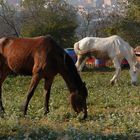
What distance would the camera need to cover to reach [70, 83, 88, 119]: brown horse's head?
10.0m

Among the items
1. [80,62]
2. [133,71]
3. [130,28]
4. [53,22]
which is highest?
[133,71]

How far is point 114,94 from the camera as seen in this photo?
1475cm

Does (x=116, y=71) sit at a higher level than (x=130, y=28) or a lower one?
higher

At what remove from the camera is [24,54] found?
1097cm

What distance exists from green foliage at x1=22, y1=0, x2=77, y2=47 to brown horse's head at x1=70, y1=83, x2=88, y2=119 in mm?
27216

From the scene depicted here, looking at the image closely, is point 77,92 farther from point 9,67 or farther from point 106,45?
point 106,45

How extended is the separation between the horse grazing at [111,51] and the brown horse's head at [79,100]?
30.7ft

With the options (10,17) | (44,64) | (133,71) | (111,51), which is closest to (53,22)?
(10,17)

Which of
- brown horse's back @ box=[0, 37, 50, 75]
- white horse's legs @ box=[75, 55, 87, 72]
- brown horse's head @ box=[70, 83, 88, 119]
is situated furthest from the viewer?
white horse's legs @ box=[75, 55, 87, 72]

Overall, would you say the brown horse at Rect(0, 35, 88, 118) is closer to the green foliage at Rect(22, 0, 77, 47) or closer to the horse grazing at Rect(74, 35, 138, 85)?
the horse grazing at Rect(74, 35, 138, 85)

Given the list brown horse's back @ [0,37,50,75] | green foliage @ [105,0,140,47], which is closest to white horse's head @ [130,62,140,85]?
brown horse's back @ [0,37,50,75]

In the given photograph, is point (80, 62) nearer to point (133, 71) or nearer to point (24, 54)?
point (133, 71)

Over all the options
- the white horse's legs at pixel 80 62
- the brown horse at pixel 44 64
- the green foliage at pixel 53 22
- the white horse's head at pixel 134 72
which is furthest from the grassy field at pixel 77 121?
the green foliage at pixel 53 22

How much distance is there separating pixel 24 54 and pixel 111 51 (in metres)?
10.4
